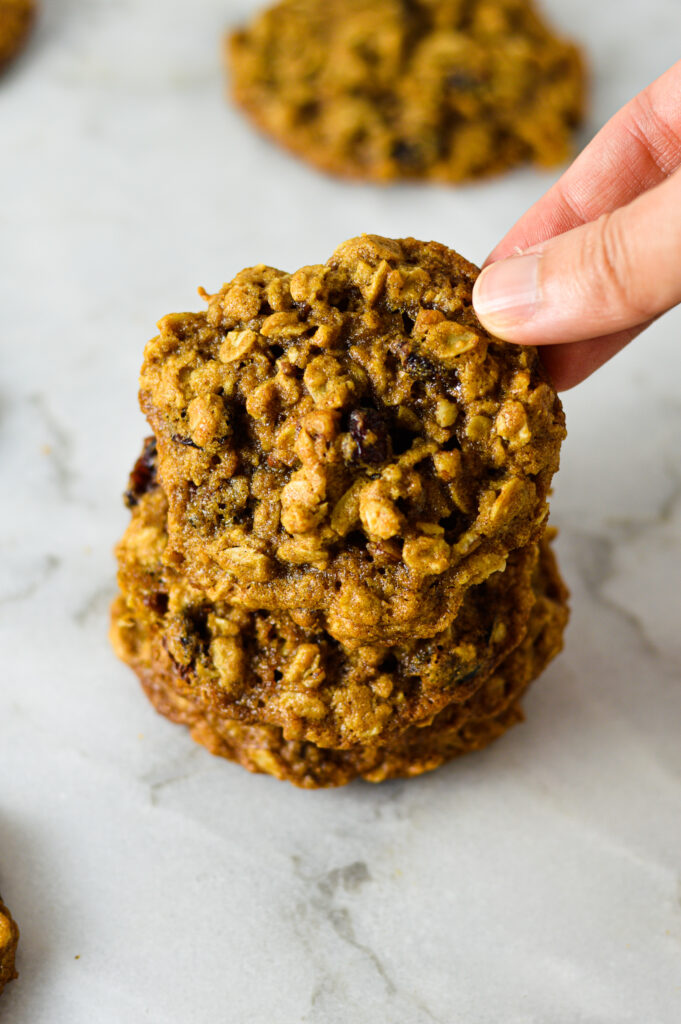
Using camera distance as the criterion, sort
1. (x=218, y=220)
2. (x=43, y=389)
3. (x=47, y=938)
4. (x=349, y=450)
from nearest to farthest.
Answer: (x=349, y=450) → (x=47, y=938) → (x=43, y=389) → (x=218, y=220)

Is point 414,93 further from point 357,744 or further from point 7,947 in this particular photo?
point 7,947

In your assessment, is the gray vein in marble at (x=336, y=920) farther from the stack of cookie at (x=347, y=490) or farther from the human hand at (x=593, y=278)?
the human hand at (x=593, y=278)

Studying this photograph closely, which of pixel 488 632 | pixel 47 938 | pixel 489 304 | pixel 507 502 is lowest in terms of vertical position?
pixel 47 938

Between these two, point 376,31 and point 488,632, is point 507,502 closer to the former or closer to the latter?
point 488,632

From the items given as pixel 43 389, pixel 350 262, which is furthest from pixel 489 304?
pixel 43 389

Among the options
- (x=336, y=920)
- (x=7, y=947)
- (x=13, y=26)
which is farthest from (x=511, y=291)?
(x=13, y=26)

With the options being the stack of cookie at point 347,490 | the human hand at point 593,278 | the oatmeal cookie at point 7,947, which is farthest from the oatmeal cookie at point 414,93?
the oatmeal cookie at point 7,947

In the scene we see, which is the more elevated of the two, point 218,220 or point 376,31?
point 376,31
